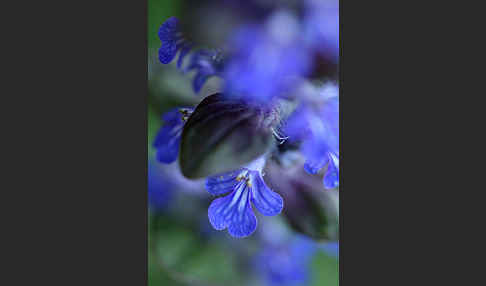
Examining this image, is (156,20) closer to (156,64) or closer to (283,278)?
(156,64)

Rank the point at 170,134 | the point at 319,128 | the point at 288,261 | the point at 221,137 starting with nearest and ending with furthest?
the point at 221,137
the point at 319,128
the point at 288,261
the point at 170,134

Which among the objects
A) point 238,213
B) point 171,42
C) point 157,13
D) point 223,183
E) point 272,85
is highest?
point 157,13

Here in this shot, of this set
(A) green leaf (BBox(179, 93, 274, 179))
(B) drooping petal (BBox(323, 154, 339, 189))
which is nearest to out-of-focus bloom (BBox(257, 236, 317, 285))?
(B) drooping petal (BBox(323, 154, 339, 189))

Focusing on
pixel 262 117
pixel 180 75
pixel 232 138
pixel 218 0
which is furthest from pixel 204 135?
pixel 218 0

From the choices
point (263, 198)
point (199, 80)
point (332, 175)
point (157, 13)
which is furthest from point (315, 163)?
point (157, 13)

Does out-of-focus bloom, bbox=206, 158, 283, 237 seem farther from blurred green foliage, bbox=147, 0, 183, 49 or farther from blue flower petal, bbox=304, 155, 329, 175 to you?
blurred green foliage, bbox=147, 0, 183, 49

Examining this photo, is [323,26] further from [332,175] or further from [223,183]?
[223,183]
